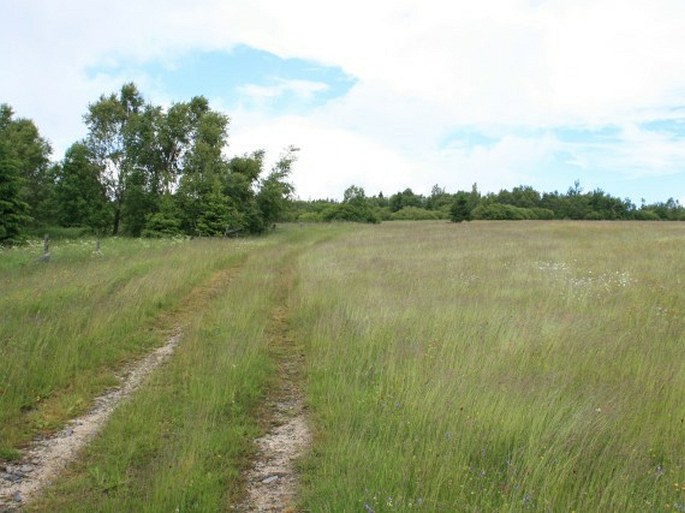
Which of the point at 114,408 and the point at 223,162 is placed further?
the point at 223,162

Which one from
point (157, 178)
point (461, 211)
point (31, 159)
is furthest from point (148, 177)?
point (461, 211)

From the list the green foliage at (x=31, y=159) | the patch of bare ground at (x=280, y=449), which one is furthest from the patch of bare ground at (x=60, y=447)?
the green foliage at (x=31, y=159)

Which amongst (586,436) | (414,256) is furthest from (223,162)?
(586,436)

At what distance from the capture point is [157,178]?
41.2m

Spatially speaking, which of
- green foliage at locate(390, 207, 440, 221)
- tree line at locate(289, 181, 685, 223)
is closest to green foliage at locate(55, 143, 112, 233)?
tree line at locate(289, 181, 685, 223)

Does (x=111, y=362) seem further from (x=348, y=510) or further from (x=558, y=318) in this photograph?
(x=558, y=318)

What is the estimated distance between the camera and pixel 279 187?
42.8 metres

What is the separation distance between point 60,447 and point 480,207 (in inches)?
3680

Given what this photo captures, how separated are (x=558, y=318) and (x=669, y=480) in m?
4.96

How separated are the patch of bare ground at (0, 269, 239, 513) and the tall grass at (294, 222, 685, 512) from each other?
2318 mm

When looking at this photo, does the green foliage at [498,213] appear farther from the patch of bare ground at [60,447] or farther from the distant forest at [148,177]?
the patch of bare ground at [60,447]

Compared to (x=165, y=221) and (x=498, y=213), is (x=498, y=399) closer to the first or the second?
(x=165, y=221)

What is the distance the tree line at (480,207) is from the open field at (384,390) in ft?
189

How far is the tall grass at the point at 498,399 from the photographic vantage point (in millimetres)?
3510
